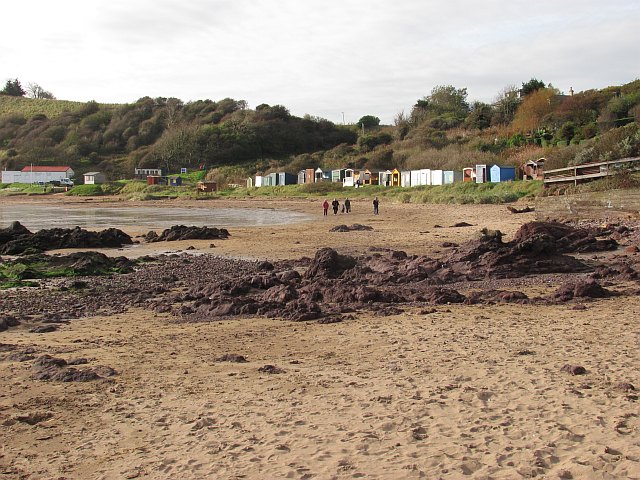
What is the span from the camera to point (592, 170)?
2605cm

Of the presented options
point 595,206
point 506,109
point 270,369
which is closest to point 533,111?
point 506,109

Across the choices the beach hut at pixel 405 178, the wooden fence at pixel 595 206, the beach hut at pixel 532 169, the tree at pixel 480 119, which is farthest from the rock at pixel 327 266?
the tree at pixel 480 119

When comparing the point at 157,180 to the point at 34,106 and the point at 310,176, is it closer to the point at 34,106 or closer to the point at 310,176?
the point at 310,176

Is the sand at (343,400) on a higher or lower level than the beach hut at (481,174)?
lower

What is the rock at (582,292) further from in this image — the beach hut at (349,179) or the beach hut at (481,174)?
the beach hut at (349,179)

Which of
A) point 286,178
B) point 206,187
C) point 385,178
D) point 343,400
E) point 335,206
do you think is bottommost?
point 343,400

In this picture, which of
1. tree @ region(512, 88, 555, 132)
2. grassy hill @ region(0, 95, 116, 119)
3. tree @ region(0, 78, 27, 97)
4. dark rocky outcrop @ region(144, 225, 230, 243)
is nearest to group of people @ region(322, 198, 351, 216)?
dark rocky outcrop @ region(144, 225, 230, 243)

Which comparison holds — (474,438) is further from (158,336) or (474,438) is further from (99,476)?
(158,336)

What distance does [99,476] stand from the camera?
14.9 feet

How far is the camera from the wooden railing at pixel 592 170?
949 inches

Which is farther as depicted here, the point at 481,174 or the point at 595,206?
the point at 481,174

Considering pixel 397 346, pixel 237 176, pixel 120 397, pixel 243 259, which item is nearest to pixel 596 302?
pixel 397 346

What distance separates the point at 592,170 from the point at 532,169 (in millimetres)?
25803

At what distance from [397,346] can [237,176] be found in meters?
86.9
